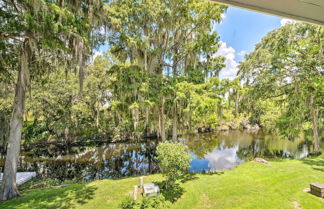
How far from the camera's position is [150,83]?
297 inches

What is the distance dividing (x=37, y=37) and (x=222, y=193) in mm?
7422

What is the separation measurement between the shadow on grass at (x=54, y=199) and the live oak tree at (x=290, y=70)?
1012 cm

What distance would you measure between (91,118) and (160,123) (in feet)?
38.9

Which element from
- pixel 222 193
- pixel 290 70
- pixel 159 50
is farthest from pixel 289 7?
pixel 290 70

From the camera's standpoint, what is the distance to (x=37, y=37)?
427 centimetres

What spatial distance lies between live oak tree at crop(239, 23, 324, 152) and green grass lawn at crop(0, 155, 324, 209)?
3.76m

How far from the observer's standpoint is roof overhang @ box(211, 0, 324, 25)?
3.21 ft

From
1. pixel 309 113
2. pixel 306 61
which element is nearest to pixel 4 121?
pixel 306 61

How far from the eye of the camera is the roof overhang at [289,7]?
0.98m

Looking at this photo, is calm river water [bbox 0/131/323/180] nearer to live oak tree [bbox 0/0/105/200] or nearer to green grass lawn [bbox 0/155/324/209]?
green grass lawn [bbox 0/155/324/209]

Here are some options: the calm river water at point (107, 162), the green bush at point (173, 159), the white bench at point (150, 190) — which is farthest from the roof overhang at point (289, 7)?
the calm river water at point (107, 162)

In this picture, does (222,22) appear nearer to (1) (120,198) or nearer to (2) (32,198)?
(1) (120,198)

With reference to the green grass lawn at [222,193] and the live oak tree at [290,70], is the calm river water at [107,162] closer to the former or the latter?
the green grass lawn at [222,193]

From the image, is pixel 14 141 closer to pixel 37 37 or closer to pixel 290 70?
pixel 37 37
